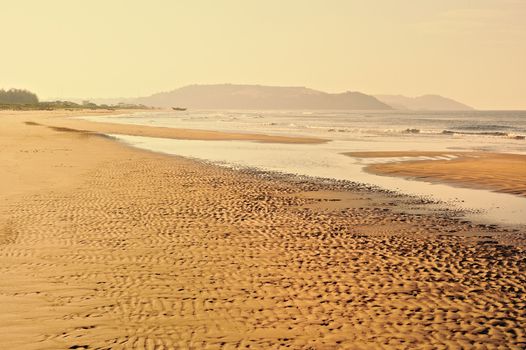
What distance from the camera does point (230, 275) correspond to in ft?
33.5

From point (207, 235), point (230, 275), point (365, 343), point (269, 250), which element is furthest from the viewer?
point (207, 235)

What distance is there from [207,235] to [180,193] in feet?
21.1

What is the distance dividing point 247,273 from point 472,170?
2066 centimetres

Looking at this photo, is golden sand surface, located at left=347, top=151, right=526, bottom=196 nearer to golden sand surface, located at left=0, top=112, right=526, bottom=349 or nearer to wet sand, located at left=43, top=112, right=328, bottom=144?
golden sand surface, located at left=0, top=112, right=526, bottom=349

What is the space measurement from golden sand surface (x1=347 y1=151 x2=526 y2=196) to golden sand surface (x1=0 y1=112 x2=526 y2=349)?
6.80 metres

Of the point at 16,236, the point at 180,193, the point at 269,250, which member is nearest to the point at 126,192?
the point at 180,193

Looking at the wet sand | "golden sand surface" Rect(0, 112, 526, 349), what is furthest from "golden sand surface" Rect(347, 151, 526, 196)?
the wet sand

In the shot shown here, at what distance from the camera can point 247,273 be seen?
408 inches

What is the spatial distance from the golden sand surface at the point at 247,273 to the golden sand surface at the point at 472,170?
680 cm

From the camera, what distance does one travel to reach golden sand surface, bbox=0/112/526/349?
297 inches

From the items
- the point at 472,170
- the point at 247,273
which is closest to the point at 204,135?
the point at 472,170

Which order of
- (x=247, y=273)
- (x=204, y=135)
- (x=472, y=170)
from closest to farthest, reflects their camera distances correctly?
1. (x=247, y=273)
2. (x=472, y=170)
3. (x=204, y=135)

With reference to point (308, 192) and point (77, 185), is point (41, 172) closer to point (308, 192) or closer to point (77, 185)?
point (77, 185)

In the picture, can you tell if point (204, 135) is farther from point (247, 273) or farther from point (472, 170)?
point (247, 273)
